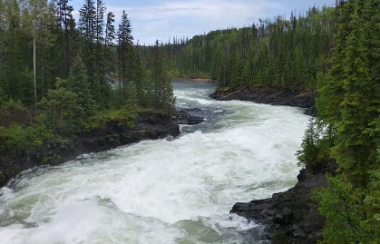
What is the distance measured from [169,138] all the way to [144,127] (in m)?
3.22

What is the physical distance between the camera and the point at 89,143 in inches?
1320

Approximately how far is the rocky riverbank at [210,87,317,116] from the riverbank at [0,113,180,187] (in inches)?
1277

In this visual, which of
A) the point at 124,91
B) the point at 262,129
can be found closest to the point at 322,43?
the point at 262,129

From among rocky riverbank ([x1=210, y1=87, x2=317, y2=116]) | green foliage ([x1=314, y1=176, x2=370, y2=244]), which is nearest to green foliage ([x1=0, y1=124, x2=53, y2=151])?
green foliage ([x1=314, y1=176, x2=370, y2=244])

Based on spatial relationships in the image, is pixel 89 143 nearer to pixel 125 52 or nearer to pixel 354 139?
pixel 125 52

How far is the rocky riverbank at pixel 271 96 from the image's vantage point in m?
67.2

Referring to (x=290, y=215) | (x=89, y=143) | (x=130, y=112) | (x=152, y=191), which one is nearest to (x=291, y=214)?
(x=290, y=215)

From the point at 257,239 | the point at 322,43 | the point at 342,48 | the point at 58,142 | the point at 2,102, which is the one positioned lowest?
the point at 257,239

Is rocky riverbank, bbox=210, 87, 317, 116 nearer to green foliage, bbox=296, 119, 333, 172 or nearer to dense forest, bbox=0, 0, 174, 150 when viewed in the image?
dense forest, bbox=0, 0, 174, 150

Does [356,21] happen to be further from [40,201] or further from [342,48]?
[40,201]

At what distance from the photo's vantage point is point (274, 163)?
93.2ft

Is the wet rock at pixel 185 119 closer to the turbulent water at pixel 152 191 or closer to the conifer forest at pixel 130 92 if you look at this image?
the conifer forest at pixel 130 92

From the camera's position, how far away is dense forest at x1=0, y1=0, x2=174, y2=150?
31.8 metres

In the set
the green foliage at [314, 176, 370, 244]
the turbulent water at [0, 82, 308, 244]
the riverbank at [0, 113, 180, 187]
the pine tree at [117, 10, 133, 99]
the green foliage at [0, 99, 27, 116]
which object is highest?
the pine tree at [117, 10, 133, 99]
